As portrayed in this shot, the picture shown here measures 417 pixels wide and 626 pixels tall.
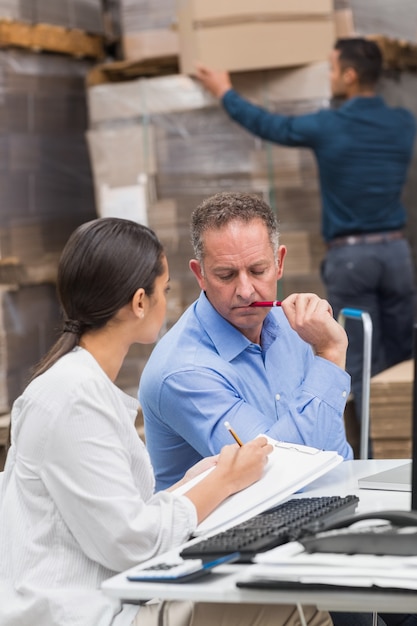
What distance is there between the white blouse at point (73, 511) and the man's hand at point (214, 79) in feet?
11.0

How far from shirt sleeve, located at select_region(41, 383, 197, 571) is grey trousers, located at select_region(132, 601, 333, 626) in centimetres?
11

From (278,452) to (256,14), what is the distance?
3389 mm

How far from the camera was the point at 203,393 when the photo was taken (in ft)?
8.93

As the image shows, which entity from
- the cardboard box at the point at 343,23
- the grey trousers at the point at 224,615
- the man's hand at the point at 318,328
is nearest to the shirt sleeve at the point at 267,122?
the cardboard box at the point at 343,23

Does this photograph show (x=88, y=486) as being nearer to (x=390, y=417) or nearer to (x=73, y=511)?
(x=73, y=511)

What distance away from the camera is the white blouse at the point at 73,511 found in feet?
6.71

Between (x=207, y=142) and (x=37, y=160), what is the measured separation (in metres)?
0.89

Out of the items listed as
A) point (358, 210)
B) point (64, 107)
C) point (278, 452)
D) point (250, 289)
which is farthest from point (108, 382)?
point (64, 107)

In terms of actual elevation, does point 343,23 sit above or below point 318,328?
above

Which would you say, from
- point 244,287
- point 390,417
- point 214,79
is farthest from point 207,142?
point 244,287

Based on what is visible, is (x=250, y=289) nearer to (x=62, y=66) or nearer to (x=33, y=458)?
(x=33, y=458)

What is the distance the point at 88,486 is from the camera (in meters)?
2.04

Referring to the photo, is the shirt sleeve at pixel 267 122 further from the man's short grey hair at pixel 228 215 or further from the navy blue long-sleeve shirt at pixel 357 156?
the man's short grey hair at pixel 228 215

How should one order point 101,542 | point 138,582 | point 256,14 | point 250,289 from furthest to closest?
point 256,14
point 250,289
point 101,542
point 138,582
